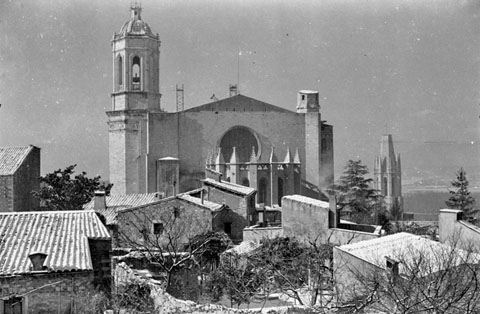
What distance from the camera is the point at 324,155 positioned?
2376 inches

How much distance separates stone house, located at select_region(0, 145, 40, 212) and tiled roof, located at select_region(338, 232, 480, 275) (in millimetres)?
16607

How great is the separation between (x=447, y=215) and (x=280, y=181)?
99.3 feet

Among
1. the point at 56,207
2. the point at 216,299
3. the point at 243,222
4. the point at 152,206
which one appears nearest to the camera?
the point at 216,299

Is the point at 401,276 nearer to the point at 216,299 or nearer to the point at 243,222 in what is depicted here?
the point at 216,299

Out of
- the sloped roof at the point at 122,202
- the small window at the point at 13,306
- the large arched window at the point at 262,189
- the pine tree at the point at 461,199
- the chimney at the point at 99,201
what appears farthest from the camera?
the large arched window at the point at 262,189

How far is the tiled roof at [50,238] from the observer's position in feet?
46.6

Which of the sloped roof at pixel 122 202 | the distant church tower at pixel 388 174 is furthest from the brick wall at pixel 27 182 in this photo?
the distant church tower at pixel 388 174

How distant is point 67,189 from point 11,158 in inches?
305

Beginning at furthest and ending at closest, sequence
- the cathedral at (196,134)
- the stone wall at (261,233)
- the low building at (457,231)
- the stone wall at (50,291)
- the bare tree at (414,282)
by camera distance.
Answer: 1. the cathedral at (196,134)
2. the stone wall at (261,233)
3. the low building at (457,231)
4. the stone wall at (50,291)
5. the bare tree at (414,282)

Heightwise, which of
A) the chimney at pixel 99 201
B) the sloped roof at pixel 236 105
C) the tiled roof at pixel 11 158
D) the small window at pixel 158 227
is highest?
the sloped roof at pixel 236 105

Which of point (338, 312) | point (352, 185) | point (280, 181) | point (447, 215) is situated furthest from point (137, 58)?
point (338, 312)

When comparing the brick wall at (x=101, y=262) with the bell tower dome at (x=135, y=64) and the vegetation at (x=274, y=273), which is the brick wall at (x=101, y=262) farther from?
the bell tower dome at (x=135, y=64)

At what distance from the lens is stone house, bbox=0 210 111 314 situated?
13.7 meters

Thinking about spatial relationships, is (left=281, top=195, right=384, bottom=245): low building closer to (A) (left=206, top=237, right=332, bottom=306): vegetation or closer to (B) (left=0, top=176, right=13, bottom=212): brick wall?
(A) (left=206, top=237, right=332, bottom=306): vegetation
